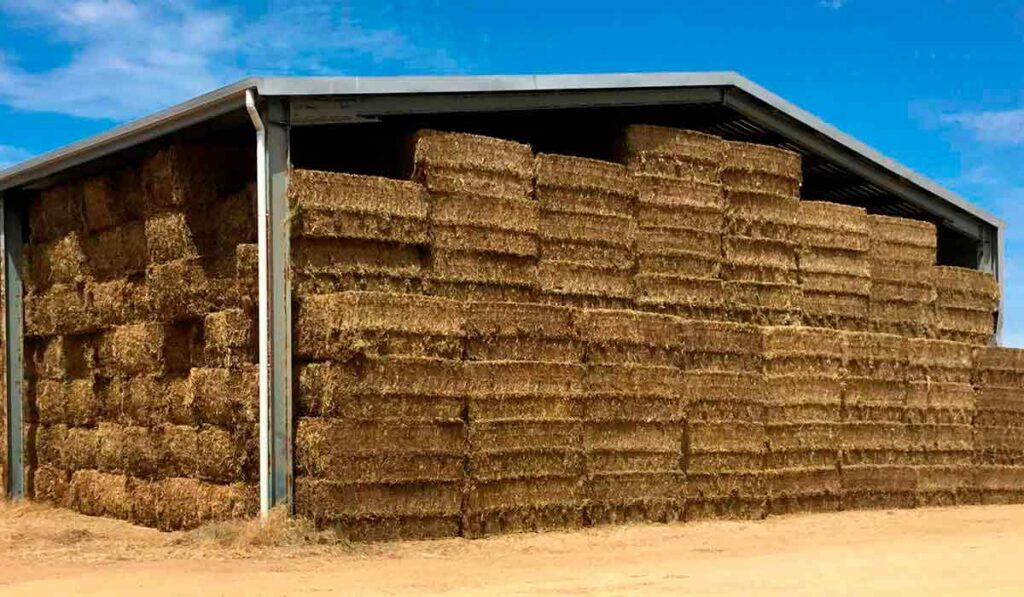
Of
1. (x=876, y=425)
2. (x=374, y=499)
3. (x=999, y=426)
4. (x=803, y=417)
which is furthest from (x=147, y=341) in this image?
(x=999, y=426)

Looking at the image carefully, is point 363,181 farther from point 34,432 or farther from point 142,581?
point 34,432

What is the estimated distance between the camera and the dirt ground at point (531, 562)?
30.7 feet

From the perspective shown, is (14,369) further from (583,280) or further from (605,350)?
(605,350)

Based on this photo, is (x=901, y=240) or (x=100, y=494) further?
(x=901, y=240)

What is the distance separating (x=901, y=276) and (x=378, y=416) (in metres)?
9.09

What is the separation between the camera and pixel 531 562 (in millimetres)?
11109

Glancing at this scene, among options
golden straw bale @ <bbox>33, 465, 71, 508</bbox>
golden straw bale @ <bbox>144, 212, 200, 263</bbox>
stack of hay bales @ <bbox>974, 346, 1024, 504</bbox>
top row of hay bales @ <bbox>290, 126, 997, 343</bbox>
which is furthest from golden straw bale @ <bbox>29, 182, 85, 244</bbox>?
stack of hay bales @ <bbox>974, 346, 1024, 504</bbox>

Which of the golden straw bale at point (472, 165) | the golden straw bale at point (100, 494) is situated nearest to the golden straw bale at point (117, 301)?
the golden straw bale at point (100, 494)

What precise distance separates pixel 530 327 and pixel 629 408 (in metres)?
1.78

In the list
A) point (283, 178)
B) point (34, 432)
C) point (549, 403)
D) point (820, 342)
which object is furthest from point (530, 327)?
point (34, 432)

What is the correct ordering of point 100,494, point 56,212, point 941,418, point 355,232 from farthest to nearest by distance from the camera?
point 941,418
point 56,212
point 100,494
point 355,232

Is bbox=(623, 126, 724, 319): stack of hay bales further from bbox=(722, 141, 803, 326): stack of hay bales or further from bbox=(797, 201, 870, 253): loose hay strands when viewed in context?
bbox=(797, 201, 870, 253): loose hay strands

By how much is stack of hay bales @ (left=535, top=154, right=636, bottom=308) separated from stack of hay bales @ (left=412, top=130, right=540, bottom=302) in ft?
0.79

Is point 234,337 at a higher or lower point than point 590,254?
lower
